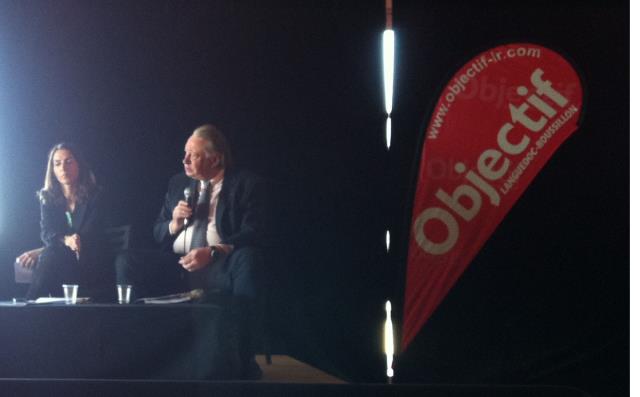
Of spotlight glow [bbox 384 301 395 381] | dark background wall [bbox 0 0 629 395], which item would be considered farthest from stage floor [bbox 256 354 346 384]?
spotlight glow [bbox 384 301 395 381]

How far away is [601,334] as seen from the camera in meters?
4.43

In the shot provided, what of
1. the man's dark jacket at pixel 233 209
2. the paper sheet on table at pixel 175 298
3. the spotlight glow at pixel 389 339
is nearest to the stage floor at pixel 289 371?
the spotlight glow at pixel 389 339

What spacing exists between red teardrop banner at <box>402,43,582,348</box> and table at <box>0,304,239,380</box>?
51.2 inches

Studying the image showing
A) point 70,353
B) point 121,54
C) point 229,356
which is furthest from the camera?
point 121,54

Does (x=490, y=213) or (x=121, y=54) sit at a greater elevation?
(x=121, y=54)

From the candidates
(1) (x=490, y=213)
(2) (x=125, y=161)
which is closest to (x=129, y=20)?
(2) (x=125, y=161)

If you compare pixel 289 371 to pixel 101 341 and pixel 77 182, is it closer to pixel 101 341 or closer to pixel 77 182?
pixel 101 341

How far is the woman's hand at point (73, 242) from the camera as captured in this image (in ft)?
14.0

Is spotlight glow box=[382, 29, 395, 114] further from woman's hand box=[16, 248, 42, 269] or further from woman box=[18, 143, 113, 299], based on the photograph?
woman's hand box=[16, 248, 42, 269]

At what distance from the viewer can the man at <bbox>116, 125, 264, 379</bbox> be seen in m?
4.22

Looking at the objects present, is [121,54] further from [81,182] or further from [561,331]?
[561,331]

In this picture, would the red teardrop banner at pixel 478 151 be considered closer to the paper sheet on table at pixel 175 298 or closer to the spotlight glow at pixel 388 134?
the spotlight glow at pixel 388 134

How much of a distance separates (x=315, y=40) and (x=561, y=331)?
2.19m

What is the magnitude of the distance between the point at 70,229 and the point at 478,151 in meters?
2.35
